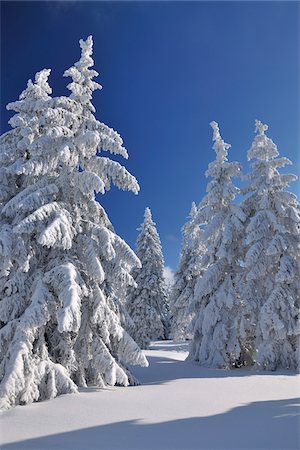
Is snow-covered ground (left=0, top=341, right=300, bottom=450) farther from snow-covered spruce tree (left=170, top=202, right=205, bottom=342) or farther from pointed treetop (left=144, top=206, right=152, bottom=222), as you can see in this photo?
pointed treetop (left=144, top=206, right=152, bottom=222)

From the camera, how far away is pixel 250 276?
18469mm

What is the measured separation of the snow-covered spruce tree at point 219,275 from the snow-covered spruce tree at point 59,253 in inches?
329

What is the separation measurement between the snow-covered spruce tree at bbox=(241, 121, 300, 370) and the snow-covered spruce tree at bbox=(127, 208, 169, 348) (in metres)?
18.3

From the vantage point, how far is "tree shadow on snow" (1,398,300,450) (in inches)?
259

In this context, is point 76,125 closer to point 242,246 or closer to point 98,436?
point 98,436

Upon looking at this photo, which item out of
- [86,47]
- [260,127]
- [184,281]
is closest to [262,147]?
[260,127]

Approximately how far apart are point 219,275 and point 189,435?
13.6m

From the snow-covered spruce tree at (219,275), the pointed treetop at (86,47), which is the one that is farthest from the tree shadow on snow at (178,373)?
the pointed treetop at (86,47)

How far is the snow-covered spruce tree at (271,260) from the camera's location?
17438 millimetres

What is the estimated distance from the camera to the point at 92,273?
11.2m

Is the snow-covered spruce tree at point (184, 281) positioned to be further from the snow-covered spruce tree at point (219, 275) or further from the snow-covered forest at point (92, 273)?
the snow-covered forest at point (92, 273)

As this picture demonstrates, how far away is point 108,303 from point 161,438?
576 cm

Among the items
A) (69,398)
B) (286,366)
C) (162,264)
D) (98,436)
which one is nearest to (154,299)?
(162,264)

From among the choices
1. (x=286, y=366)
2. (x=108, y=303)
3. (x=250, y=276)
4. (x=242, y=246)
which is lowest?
(x=286, y=366)
